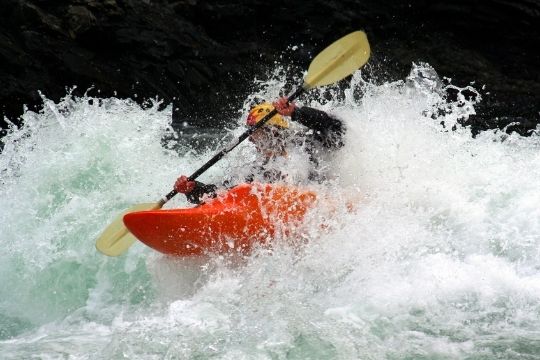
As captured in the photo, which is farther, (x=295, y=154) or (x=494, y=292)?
(x=295, y=154)

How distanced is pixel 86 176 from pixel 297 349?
3357 mm

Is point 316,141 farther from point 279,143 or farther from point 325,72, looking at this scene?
point 325,72

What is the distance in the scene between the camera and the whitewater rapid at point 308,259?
3.69m

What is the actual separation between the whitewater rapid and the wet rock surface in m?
2.88

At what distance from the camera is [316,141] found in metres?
5.04

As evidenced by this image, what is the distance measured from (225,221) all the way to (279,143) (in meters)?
0.79

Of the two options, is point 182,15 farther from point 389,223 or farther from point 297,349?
point 297,349

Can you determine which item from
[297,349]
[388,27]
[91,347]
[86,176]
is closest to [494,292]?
[297,349]

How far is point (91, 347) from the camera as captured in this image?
12.4 ft

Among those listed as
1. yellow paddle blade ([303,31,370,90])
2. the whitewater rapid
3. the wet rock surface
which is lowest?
the whitewater rapid

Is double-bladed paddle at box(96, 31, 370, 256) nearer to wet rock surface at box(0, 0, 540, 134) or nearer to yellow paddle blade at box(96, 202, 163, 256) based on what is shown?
yellow paddle blade at box(96, 202, 163, 256)

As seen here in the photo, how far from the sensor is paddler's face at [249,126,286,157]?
4.98 m

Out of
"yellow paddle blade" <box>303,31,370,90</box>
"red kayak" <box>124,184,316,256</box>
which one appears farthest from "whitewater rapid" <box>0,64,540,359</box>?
"yellow paddle blade" <box>303,31,370,90</box>

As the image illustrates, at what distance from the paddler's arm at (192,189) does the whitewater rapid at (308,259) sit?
50 cm
